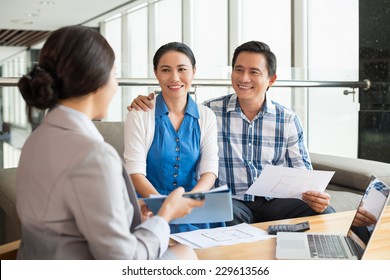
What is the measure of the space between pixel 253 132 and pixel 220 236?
38.8 inches

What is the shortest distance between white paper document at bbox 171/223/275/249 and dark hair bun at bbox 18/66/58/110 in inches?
25.2

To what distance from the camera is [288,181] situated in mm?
2104

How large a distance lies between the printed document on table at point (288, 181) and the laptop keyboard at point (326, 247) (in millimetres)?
375

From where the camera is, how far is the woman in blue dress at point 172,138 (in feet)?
7.41

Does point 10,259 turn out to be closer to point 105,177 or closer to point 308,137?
point 105,177

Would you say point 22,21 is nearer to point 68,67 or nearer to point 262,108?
point 262,108

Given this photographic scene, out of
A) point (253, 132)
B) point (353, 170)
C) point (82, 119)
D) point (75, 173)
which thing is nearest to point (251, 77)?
point (253, 132)

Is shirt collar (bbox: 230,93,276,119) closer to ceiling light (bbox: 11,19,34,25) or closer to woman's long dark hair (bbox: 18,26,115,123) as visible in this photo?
woman's long dark hair (bbox: 18,26,115,123)

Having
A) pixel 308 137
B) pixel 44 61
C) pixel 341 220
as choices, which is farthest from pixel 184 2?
pixel 44 61

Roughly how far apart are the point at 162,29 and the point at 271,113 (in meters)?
6.72

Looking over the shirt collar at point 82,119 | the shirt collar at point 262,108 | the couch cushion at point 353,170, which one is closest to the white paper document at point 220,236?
the shirt collar at point 82,119

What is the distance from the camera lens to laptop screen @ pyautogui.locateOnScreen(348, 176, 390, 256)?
1527 millimetres

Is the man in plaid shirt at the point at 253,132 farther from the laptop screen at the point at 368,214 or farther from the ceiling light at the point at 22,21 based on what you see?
the ceiling light at the point at 22,21

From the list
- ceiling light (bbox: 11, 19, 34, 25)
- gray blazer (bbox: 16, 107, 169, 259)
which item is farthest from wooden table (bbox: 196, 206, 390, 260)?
ceiling light (bbox: 11, 19, 34, 25)
